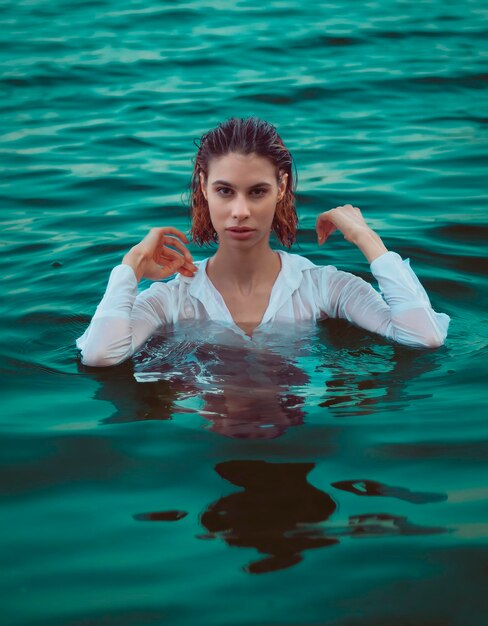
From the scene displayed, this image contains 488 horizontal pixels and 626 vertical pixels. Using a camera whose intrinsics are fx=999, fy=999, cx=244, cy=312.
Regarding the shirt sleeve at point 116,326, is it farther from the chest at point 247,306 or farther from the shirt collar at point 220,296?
the chest at point 247,306

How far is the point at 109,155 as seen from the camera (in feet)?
31.9

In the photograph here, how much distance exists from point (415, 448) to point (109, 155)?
6423 millimetres

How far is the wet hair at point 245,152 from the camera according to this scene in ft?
15.7

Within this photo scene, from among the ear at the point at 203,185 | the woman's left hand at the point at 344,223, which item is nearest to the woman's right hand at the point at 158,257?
the ear at the point at 203,185

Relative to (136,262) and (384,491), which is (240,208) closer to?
(136,262)

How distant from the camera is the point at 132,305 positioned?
4910 millimetres

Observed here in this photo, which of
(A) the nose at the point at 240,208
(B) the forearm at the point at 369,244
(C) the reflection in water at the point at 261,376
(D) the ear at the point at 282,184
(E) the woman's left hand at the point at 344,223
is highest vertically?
(D) the ear at the point at 282,184

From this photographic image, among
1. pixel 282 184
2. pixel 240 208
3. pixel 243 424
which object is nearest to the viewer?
pixel 243 424

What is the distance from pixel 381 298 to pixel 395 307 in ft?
0.73

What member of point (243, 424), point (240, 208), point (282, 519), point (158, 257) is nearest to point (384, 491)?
point (282, 519)

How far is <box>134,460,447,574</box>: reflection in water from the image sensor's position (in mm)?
3256

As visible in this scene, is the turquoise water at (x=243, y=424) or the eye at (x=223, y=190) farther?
the eye at (x=223, y=190)

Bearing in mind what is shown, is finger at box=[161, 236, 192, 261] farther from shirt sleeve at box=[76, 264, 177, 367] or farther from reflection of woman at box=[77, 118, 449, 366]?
shirt sleeve at box=[76, 264, 177, 367]

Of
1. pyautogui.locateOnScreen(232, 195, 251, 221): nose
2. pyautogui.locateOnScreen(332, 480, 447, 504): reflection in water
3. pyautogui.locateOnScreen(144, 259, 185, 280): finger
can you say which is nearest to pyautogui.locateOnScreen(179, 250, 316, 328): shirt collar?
pyautogui.locateOnScreen(144, 259, 185, 280): finger
